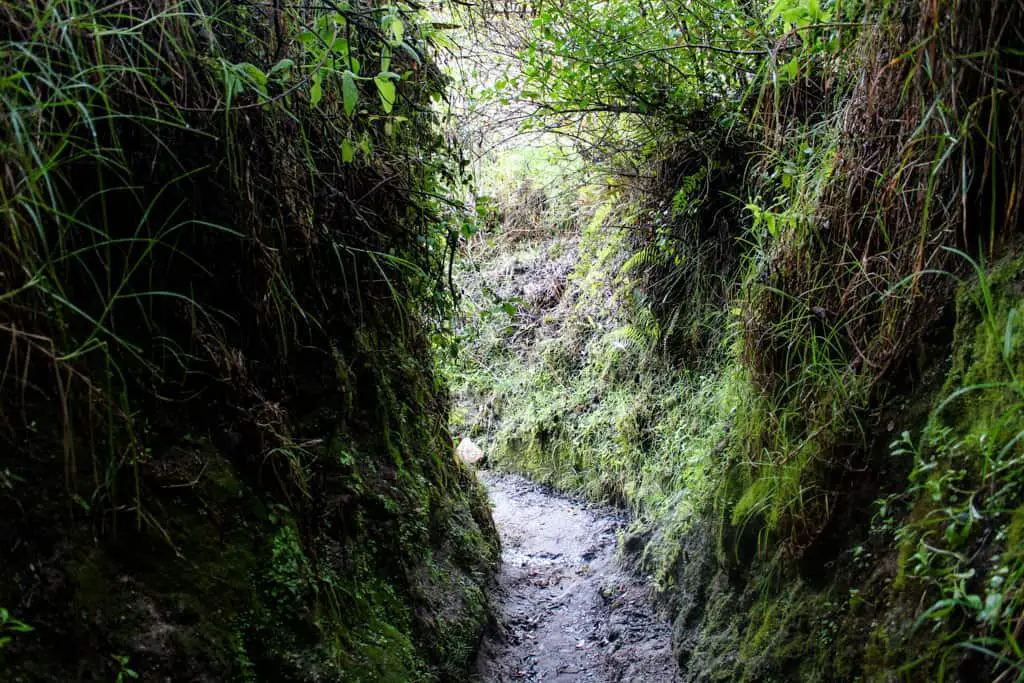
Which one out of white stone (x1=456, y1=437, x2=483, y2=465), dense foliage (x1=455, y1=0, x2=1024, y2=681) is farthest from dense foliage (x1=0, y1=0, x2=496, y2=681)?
white stone (x1=456, y1=437, x2=483, y2=465)

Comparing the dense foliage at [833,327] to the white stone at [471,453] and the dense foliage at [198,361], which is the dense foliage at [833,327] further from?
the white stone at [471,453]

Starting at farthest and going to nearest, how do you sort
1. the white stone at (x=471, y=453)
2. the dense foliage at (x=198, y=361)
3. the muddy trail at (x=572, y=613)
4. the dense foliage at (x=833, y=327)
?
the white stone at (x=471, y=453)
the muddy trail at (x=572, y=613)
the dense foliage at (x=833, y=327)
the dense foliage at (x=198, y=361)

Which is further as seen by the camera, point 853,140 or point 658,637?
point 658,637

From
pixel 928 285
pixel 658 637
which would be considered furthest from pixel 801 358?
pixel 658 637

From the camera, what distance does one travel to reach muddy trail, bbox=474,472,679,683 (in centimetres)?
348

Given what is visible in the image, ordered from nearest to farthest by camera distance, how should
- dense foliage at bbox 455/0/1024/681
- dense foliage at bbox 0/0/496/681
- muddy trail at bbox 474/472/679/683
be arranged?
dense foliage at bbox 0/0/496/681 < dense foliage at bbox 455/0/1024/681 < muddy trail at bbox 474/472/679/683

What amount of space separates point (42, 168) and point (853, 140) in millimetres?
2846

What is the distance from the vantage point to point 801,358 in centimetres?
279

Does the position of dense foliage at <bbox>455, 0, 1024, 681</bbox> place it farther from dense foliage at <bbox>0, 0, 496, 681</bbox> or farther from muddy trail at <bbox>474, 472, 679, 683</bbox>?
dense foliage at <bbox>0, 0, 496, 681</bbox>

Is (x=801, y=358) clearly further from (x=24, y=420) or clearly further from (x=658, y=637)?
(x=24, y=420)

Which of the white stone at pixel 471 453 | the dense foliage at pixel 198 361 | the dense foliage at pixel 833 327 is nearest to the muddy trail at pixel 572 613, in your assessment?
the dense foliage at pixel 833 327

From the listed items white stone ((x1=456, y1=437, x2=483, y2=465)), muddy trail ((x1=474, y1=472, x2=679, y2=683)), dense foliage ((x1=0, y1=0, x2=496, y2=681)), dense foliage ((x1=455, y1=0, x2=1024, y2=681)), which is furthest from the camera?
white stone ((x1=456, y1=437, x2=483, y2=465))

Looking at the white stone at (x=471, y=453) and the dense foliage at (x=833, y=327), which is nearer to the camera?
the dense foliage at (x=833, y=327)

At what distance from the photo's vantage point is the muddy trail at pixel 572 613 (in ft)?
11.4
